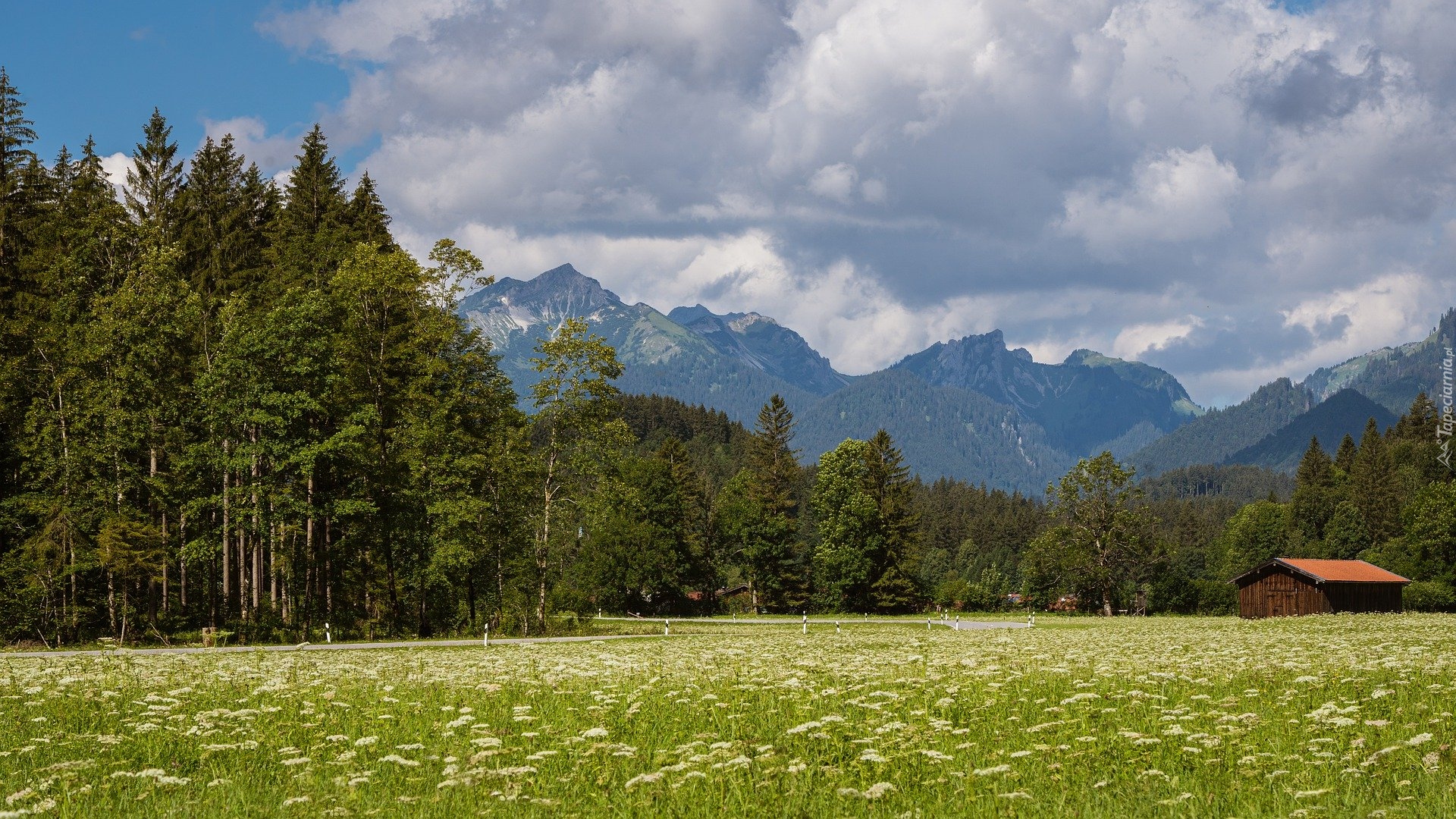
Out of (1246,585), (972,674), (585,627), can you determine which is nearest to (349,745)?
(972,674)

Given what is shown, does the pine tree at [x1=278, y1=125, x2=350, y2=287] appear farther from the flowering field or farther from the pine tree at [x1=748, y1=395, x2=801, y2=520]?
the pine tree at [x1=748, y1=395, x2=801, y2=520]

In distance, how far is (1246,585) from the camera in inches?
→ 3497

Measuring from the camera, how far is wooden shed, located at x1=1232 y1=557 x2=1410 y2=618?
81562 mm

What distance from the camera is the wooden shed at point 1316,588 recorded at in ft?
268

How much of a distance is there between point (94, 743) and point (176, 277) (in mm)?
41180

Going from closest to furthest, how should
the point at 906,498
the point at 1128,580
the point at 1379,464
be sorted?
the point at 906,498, the point at 1128,580, the point at 1379,464

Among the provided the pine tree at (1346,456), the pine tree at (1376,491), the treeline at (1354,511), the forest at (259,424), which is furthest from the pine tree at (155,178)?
the pine tree at (1346,456)

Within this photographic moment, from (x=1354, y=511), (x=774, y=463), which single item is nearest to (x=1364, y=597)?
(x=1354, y=511)

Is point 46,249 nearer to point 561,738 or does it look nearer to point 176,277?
point 176,277

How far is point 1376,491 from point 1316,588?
7061 cm

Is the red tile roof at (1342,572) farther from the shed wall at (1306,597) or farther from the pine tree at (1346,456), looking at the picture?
the pine tree at (1346,456)

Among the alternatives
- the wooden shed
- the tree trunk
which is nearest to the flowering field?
the tree trunk

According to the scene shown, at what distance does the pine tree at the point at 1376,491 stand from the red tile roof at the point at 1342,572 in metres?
53.1

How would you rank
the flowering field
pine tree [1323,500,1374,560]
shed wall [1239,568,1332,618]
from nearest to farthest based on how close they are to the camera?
the flowering field, shed wall [1239,568,1332,618], pine tree [1323,500,1374,560]
